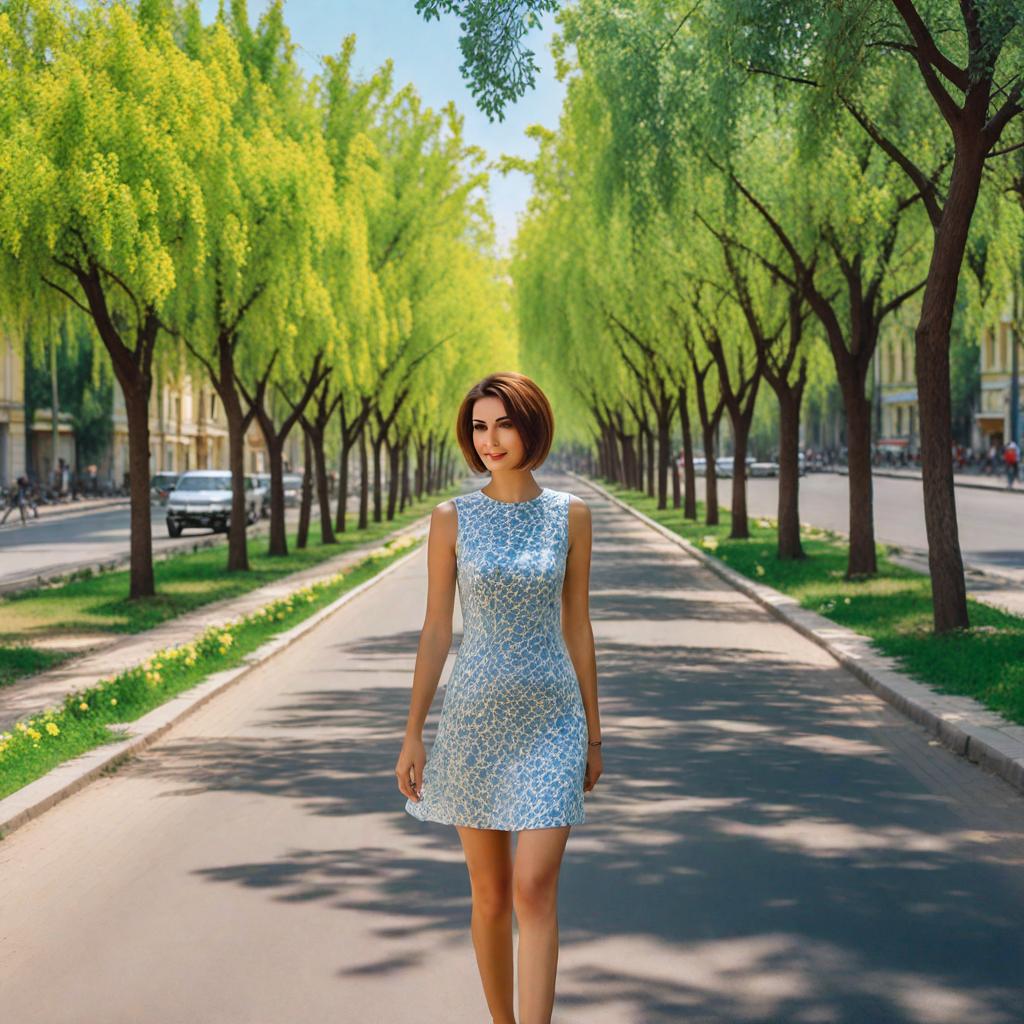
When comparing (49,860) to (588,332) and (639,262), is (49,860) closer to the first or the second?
(639,262)

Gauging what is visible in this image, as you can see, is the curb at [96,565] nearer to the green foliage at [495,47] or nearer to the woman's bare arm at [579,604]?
the green foliage at [495,47]

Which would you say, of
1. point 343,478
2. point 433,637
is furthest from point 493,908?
point 343,478

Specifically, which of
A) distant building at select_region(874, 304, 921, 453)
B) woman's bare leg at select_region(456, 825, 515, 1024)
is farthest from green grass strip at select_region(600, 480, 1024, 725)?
distant building at select_region(874, 304, 921, 453)

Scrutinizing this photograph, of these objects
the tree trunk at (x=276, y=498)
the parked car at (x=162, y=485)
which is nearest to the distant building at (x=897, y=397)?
the parked car at (x=162, y=485)

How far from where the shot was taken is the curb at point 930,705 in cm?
896

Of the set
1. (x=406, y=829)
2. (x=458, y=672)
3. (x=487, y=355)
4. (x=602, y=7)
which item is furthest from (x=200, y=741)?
(x=487, y=355)

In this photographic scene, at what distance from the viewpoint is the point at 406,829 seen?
7547 mm

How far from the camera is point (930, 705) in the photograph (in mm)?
10695

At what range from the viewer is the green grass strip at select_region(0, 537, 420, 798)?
29.6 ft

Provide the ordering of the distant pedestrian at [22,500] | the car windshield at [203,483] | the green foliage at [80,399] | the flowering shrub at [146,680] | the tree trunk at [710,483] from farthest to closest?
the green foliage at [80,399] < the distant pedestrian at [22,500] < the car windshield at [203,483] < the tree trunk at [710,483] < the flowering shrub at [146,680]

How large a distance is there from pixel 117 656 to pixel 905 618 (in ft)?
24.8

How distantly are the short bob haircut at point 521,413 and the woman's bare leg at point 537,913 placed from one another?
966 millimetres

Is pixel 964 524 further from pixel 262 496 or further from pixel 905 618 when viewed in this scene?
pixel 262 496

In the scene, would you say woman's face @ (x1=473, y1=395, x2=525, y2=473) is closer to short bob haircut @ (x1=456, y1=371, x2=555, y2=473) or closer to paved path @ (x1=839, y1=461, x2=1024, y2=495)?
short bob haircut @ (x1=456, y1=371, x2=555, y2=473)
